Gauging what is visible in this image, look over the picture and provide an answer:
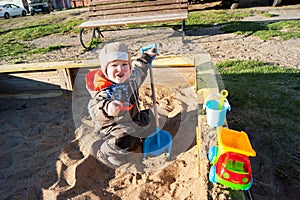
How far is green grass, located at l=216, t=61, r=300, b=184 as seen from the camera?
193 centimetres

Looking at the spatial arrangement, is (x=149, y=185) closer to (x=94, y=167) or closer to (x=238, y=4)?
(x=94, y=167)

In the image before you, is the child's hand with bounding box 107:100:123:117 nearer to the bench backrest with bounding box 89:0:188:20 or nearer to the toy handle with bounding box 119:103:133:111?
the toy handle with bounding box 119:103:133:111

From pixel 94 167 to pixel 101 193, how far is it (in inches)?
11.6

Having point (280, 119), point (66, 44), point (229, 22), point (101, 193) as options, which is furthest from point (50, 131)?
→ point (229, 22)

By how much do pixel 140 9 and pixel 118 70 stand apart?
4395 mm

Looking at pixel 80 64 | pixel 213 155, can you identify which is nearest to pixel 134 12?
pixel 80 64

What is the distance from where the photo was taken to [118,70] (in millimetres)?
1799

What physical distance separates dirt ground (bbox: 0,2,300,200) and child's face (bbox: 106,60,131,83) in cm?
71

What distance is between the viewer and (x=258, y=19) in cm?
667

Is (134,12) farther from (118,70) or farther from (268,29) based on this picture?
(118,70)

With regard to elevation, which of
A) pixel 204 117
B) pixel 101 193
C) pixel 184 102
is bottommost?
pixel 101 193

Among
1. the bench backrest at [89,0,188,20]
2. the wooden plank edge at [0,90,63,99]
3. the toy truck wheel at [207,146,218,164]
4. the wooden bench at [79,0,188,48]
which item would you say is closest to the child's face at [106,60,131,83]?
the toy truck wheel at [207,146,218,164]

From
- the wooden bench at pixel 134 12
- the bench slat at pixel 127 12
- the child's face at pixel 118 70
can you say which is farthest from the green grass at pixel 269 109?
the bench slat at pixel 127 12

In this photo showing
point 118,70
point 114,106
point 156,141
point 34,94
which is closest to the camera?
point 114,106
